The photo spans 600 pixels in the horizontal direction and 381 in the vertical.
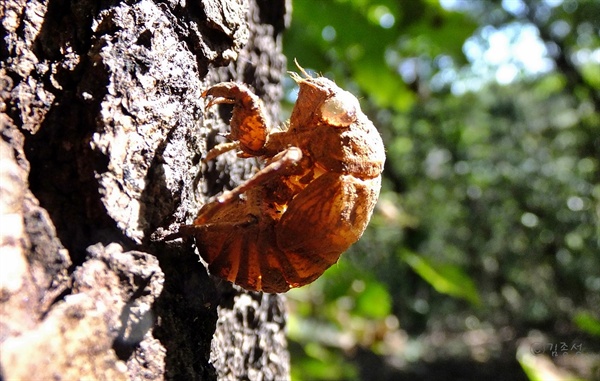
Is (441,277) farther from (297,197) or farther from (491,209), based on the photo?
(491,209)

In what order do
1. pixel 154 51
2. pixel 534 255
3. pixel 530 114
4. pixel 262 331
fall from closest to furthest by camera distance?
pixel 154 51, pixel 262 331, pixel 534 255, pixel 530 114

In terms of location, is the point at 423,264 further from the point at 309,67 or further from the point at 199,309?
the point at 199,309

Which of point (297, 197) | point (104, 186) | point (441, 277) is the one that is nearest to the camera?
point (104, 186)

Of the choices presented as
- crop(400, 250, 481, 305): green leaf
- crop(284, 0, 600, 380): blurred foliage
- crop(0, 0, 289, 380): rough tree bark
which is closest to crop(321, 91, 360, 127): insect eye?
crop(0, 0, 289, 380): rough tree bark

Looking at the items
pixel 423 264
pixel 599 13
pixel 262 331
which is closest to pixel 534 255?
pixel 599 13

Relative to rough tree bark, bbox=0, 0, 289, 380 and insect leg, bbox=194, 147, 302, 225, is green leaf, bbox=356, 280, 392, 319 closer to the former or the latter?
rough tree bark, bbox=0, 0, 289, 380

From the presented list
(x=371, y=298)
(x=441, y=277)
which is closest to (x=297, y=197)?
(x=441, y=277)

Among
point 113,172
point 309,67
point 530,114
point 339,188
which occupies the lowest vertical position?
point 113,172
